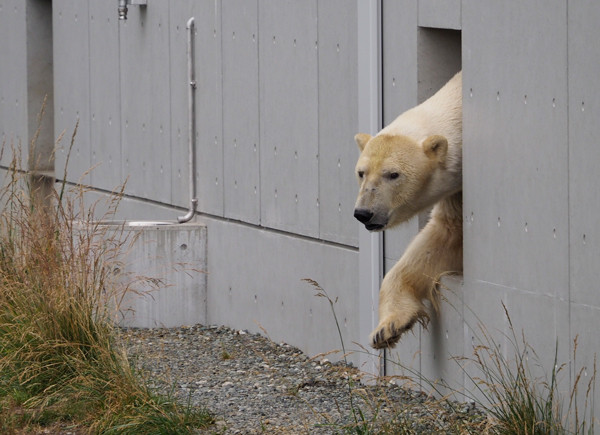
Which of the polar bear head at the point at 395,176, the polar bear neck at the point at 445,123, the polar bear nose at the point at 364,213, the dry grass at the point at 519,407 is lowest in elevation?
the dry grass at the point at 519,407

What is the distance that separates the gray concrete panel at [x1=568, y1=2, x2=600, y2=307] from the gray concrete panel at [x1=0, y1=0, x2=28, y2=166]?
9.44 m

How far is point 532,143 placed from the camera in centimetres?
434

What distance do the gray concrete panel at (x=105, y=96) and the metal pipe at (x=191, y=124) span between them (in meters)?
1.59

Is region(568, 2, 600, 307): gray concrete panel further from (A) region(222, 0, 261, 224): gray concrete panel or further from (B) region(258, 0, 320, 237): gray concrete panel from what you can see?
(A) region(222, 0, 261, 224): gray concrete panel

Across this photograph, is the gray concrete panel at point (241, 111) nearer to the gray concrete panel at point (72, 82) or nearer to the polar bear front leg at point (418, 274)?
the polar bear front leg at point (418, 274)

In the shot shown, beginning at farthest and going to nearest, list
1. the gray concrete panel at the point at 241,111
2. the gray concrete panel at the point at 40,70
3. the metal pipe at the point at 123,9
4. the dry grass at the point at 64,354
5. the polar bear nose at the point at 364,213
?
the gray concrete panel at the point at 40,70 < the metal pipe at the point at 123,9 < the gray concrete panel at the point at 241,111 < the polar bear nose at the point at 364,213 < the dry grass at the point at 64,354

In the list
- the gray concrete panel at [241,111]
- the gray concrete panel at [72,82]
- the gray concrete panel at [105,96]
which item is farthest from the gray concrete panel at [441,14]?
the gray concrete panel at [72,82]

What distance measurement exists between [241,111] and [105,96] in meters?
2.95

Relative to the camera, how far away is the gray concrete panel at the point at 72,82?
10.5 m

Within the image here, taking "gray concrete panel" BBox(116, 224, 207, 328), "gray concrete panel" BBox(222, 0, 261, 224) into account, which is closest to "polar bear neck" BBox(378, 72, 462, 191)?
"gray concrete panel" BBox(222, 0, 261, 224)

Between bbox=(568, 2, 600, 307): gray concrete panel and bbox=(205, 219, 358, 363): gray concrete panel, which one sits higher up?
bbox=(568, 2, 600, 307): gray concrete panel

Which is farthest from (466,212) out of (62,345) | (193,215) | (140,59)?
(140,59)

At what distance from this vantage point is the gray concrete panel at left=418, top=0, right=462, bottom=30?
497 centimetres

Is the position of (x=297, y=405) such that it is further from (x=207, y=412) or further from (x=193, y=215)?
(x=193, y=215)
